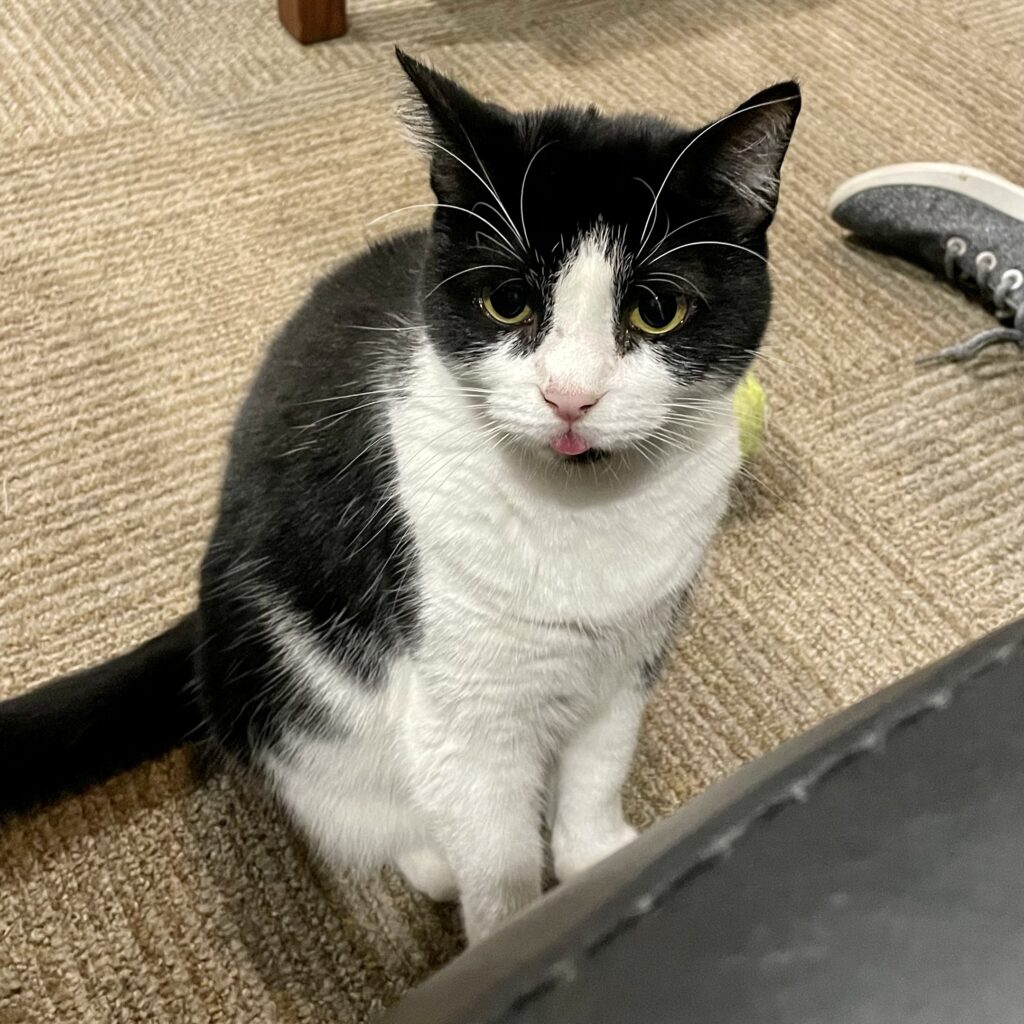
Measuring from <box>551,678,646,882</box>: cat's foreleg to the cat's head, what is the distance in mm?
295

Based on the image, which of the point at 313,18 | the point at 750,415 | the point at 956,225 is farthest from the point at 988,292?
the point at 313,18

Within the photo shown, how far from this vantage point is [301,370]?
0.86 metres

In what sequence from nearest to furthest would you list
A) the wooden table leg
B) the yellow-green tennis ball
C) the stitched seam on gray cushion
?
1. the stitched seam on gray cushion
2. the yellow-green tennis ball
3. the wooden table leg

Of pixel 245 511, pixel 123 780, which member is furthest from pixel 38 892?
pixel 245 511

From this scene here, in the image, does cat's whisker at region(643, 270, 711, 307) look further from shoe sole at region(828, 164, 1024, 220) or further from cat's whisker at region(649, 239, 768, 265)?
shoe sole at region(828, 164, 1024, 220)

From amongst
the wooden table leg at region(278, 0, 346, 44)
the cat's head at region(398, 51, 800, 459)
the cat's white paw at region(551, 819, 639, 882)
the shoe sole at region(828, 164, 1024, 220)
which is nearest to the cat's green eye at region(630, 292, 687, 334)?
the cat's head at region(398, 51, 800, 459)

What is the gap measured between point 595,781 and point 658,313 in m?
0.44

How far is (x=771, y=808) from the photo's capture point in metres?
0.25

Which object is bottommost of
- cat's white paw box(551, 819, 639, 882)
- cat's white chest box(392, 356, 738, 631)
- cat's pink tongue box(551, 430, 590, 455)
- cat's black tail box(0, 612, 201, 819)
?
cat's white paw box(551, 819, 639, 882)

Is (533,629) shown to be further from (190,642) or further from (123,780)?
(123,780)

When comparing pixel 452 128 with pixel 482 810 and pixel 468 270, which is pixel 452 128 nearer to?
pixel 468 270

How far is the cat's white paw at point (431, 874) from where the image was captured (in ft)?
3.00

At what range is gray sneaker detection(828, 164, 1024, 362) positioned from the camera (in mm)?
1351

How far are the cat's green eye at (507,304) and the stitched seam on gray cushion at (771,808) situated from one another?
43 centimetres
